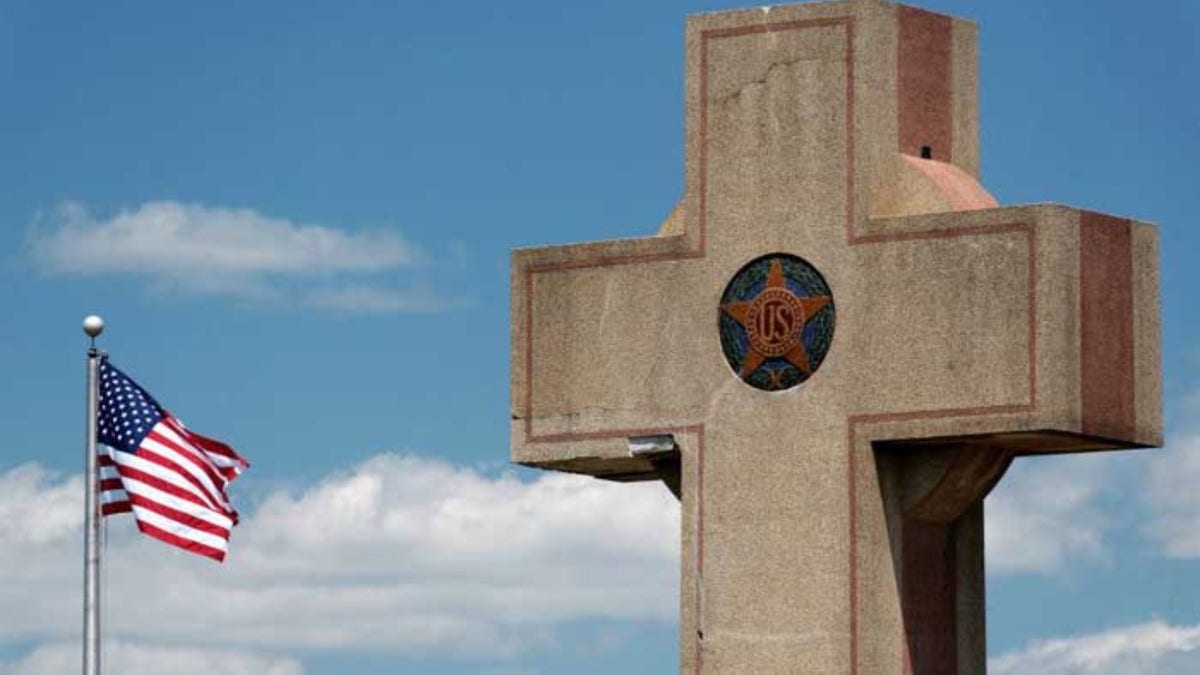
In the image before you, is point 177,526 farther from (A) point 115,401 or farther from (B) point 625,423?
(B) point 625,423

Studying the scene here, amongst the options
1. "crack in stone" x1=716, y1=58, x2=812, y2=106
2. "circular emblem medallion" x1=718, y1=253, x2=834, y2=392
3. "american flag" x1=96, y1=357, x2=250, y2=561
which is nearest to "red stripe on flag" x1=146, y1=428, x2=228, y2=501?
"american flag" x1=96, y1=357, x2=250, y2=561

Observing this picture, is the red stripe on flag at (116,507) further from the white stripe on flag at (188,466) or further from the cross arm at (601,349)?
the cross arm at (601,349)

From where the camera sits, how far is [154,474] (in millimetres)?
36094

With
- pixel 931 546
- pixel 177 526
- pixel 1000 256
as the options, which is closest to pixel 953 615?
pixel 931 546

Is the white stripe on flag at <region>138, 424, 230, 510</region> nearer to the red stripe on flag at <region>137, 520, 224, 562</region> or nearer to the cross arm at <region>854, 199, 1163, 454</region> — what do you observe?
the red stripe on flag at <region>137, 520, 224, 562</region>

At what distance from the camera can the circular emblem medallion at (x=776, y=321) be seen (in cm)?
3925

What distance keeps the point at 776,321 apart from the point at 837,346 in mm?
695

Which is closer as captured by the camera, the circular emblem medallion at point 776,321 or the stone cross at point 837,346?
the stone cross at point 837,346

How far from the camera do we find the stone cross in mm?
38344

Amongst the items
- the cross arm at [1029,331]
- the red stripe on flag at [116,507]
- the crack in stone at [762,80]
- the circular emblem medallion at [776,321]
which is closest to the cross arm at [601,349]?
the circular emblem medallion at [776,321]

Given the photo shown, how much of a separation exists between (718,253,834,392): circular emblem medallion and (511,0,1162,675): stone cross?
2 cm

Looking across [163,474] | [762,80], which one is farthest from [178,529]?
[762,80]

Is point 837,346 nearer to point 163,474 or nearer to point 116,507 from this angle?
point 163,474

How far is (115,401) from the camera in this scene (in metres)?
36.2
